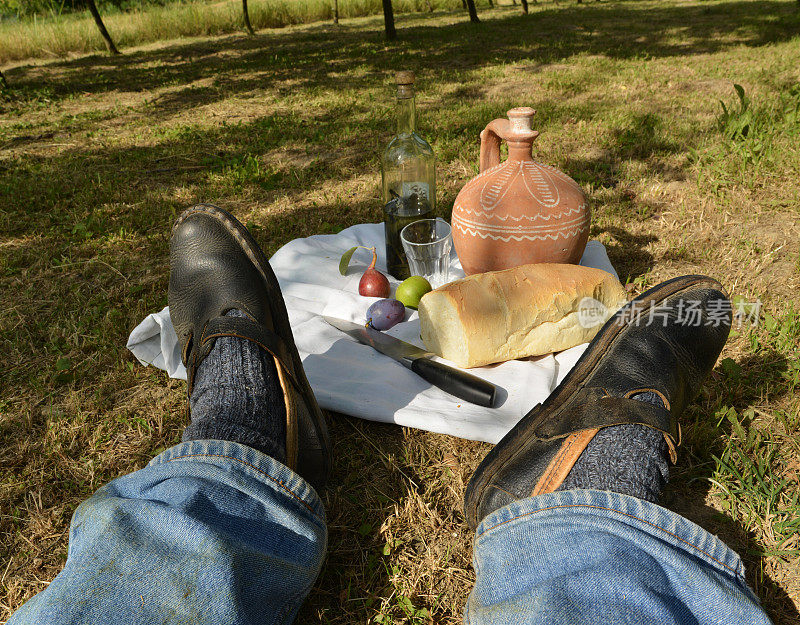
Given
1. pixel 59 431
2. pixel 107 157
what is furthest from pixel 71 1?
pixel 59 431

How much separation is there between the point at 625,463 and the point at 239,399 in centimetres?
100

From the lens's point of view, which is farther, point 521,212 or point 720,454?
point 521,212

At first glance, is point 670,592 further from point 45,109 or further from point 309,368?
point 45,109

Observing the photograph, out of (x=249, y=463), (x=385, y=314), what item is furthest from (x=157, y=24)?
(x=249, y=463)

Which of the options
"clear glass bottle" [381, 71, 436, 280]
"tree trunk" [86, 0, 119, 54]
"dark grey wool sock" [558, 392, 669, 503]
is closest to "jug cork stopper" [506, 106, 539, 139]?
"clear glass bottle" [381, 71, 436, 280]

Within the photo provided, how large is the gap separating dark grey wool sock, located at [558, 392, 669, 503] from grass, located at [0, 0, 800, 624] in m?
0.29

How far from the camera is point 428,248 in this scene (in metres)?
2.39

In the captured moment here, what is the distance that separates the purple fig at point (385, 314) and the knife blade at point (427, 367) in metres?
0.07

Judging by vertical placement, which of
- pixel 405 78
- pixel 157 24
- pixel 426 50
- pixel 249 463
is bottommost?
pixel 249 463

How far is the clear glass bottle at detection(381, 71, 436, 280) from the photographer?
2.36 m

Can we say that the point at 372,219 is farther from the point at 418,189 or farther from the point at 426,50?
the point at 426,50

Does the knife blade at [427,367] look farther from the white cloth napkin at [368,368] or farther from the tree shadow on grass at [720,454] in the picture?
the tree shadow on grass at [720,454]

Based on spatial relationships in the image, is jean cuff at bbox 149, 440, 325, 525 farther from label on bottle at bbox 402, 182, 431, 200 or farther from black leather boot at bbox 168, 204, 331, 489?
label on bottle at bbox 402, 182, 431, 200

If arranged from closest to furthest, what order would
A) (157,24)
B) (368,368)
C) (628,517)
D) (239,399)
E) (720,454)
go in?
(628,517)
(239,399)
(720,454)
(368,368)
(157,24)
